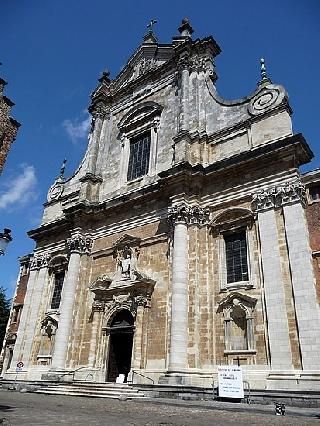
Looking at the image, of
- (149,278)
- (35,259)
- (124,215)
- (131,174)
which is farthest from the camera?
(35,259)

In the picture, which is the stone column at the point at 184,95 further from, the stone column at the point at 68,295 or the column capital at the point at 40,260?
the column capital at the point at 40,260

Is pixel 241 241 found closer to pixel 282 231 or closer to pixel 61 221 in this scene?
pixel 282 231

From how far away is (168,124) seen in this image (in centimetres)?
2009

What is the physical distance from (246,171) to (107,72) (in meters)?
15.2

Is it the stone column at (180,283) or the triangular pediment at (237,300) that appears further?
the stone column at (180,283)

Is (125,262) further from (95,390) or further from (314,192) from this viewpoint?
(314,192)

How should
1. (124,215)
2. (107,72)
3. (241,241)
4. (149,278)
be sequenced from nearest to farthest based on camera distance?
(241,241), (149,278), (124,215), (107,72)

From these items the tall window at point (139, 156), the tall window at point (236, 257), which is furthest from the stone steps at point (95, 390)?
the tall window at point (139, 156)

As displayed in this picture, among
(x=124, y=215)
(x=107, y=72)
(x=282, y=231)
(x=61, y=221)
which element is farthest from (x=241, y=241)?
(x=107, y=72)

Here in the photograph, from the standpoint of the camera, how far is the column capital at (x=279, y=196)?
13477mm

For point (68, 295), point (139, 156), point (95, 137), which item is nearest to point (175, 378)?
point (68, 295)

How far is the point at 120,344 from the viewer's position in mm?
16859

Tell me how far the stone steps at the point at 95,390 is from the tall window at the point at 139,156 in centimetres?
1063

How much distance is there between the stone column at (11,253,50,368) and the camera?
64.0ft
